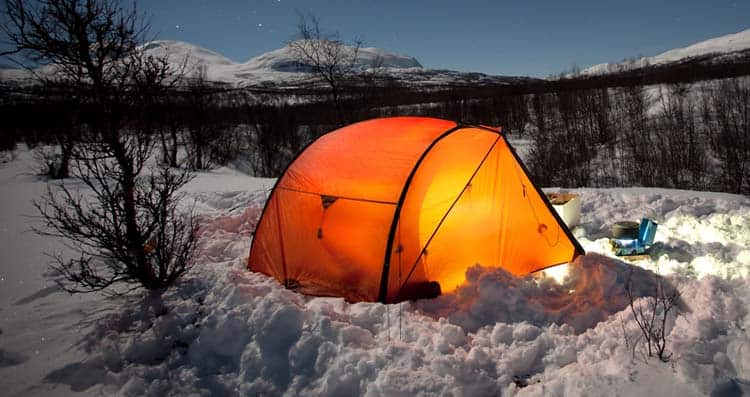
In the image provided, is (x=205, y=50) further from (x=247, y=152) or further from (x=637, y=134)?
(x=637, y=134)

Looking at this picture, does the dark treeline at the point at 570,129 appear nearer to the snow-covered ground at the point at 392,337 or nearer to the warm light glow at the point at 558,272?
the snow-covered ground at the point at 392,337

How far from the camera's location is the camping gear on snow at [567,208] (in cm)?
638

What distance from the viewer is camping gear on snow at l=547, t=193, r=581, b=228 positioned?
638 centimetres

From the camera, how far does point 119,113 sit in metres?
4.41

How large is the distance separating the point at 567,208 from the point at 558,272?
183 centimetres

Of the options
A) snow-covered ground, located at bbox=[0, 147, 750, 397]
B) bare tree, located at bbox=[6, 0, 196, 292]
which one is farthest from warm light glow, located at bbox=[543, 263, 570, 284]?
bare tree, located at bbox=[6, 0, 196, 292]

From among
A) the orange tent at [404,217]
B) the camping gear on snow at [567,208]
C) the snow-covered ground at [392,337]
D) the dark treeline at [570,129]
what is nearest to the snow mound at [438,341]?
the snow-covered ground at [392,337]

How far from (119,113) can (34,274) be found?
2.84 meters

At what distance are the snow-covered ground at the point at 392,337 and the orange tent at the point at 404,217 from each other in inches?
12.5

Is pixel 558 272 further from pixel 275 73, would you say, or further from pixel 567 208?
pixel 275 73

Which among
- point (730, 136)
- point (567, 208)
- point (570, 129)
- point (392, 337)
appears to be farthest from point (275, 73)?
point (392, 337)

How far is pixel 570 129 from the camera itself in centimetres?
2694

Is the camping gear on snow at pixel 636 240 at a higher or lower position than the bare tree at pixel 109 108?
lower

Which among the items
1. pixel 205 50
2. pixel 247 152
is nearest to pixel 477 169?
pixel 247 152
